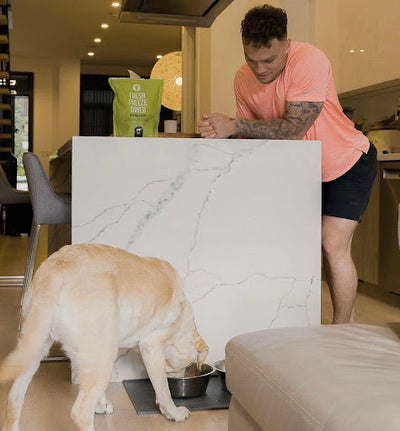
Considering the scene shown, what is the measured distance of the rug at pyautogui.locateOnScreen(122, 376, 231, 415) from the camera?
2356mm

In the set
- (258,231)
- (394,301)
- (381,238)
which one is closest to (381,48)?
(381,238)

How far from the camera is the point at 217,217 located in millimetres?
2715

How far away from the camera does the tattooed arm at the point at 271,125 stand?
109 inches

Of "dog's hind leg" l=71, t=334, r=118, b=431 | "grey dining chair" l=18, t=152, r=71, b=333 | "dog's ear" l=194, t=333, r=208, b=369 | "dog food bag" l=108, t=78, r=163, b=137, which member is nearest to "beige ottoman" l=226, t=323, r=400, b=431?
"dog's hind leg" l=71, t=334, r=118, b=431

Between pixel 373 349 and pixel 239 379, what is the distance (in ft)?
1.00

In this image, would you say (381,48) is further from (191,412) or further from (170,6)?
(191,412)

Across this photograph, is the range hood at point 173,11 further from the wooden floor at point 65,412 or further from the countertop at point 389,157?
the wooden floor at point 65,412

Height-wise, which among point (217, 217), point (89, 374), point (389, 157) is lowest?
point (89, 374)

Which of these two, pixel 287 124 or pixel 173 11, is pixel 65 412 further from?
pixel 173 11

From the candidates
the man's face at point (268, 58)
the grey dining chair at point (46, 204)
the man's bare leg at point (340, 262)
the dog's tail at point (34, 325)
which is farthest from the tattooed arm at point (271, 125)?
the dog's tail at point (34, 325)

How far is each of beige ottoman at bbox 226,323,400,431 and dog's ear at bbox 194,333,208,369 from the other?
623 mm

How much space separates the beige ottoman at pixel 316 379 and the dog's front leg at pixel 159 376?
0.50m

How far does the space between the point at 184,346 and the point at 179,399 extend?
237 millimetres

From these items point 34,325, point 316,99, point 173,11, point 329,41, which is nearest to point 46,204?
point 316,99
